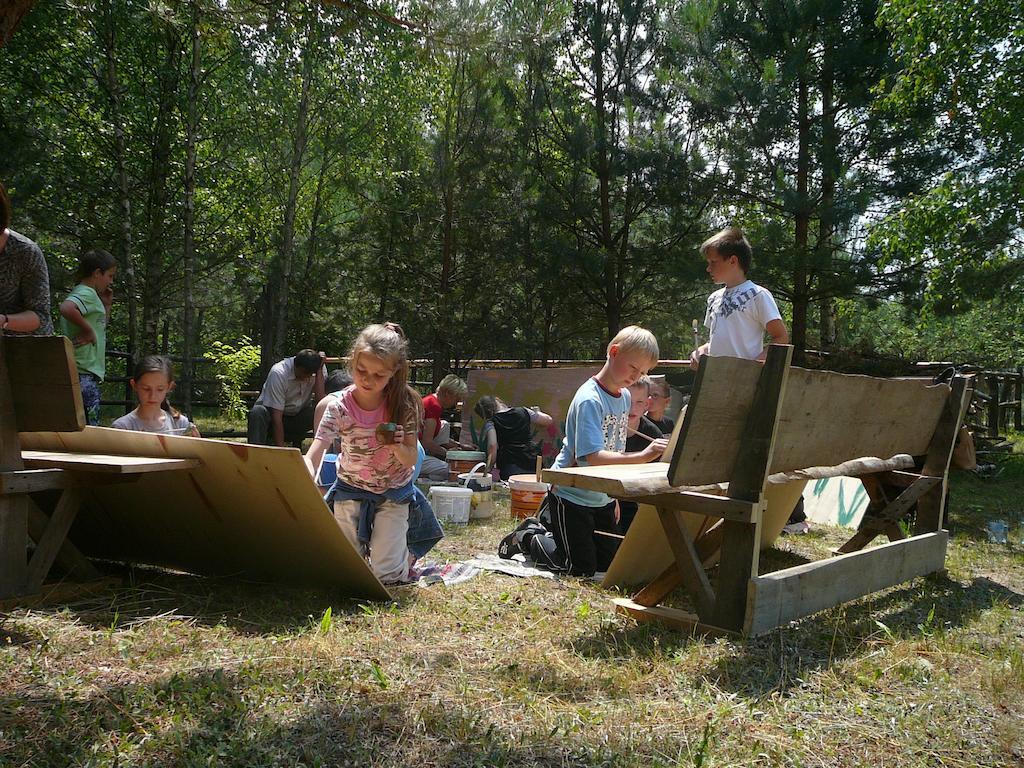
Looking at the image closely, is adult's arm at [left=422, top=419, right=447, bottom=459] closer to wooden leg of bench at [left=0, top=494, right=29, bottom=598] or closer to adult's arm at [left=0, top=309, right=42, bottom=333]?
adult's arm at [left=0, top=309, right=42, bottom=333]

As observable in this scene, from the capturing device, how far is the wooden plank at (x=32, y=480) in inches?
121

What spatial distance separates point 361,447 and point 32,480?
4.52ft

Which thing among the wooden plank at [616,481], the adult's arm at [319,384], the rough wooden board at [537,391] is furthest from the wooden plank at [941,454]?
the adult's arm at [319,384]

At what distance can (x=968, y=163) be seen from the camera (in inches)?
431

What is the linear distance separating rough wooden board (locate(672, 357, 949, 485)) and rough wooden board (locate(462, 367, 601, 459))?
5.89 metres

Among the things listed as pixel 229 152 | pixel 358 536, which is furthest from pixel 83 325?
pixel 229 152

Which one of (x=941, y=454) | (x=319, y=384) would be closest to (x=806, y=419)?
(x=941, y=454)

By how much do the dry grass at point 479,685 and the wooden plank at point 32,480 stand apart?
18.0 inches

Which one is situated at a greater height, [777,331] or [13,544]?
[777,331]

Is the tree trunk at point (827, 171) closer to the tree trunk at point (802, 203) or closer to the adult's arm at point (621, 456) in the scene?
the tree trunk at point (802, 203)

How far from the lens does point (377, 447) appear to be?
13.3 ft

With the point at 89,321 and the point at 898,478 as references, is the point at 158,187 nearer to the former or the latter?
the point at 89,321

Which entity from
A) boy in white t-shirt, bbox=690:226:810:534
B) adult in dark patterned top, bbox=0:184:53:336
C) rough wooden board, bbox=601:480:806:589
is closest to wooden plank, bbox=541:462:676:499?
rough wooden board, bbox=601:480:806:589

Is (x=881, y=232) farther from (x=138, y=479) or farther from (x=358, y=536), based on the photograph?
(x=138, y=479)
